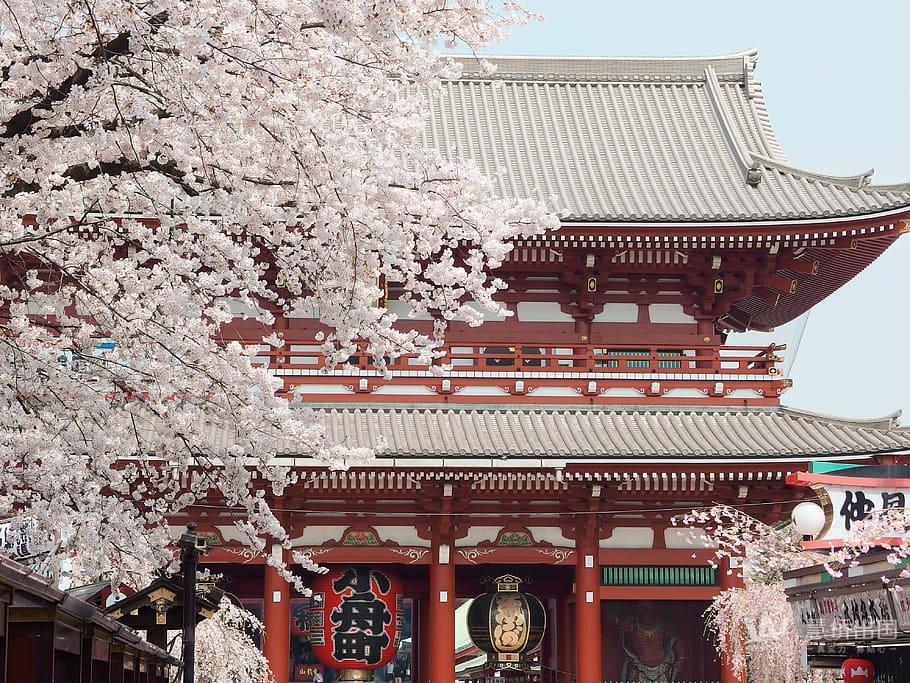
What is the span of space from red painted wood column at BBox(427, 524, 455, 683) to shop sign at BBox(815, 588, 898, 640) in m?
8.38

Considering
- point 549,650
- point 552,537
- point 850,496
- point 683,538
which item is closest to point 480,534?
point 552,537

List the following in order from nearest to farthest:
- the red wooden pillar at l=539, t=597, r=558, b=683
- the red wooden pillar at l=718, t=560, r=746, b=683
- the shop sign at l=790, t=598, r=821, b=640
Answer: the shop sign at l=790, t=598, r=821, b=640 → the red wooden pillar at l=718, t=560, r=746, b=683 → the red wooden pillar at l=539, t=597, r=558, b=683

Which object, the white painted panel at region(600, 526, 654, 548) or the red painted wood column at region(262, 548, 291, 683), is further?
the white painted panel at region(600, 526, 654, 548)

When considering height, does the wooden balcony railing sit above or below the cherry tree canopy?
above

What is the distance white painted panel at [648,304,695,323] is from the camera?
19.7m

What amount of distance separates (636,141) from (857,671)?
13358 millimetres

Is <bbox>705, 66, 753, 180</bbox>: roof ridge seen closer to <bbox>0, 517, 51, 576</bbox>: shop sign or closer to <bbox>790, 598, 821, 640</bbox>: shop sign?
<bbox>790, 598, 821, 640</bbox>: shop sign

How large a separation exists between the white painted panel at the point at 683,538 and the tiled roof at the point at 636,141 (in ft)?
14.5

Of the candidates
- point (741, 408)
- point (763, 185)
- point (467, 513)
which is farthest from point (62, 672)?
point (763, 185)

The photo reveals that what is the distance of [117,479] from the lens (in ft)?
28.7

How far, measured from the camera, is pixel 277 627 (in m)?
17.5

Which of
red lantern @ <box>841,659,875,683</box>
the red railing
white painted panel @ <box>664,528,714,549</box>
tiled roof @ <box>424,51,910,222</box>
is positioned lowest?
red lantern @ <box>841,659,875,683</box>

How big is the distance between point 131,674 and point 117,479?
1874mm

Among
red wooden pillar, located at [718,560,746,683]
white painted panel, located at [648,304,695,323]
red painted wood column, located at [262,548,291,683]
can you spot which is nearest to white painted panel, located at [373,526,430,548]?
red painted wood column, located at [262,548,291,683]
